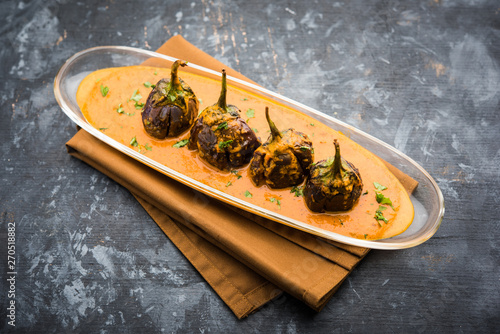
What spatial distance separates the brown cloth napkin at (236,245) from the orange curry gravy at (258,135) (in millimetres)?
128

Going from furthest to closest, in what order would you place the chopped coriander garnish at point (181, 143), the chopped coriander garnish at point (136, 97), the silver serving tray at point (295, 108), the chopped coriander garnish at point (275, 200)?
1. the chopped coriander garnish at point (136, 97)
2. the chopped coriander garnish at point (181, 143)
3. the chopped coriander garnish at point (275, 200)
4. the silver serving tray at point (295, 108)

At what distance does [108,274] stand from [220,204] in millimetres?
1015

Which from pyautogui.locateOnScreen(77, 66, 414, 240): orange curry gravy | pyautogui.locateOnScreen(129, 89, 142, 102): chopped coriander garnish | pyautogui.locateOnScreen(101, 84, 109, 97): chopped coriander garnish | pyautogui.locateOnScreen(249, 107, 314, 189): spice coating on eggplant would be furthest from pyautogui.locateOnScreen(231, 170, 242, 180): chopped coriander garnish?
pyautogui.locateOnScreen(101, 84, 109, 97): chopped coriander garnish

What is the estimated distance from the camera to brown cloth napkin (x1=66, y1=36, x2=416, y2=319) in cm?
279

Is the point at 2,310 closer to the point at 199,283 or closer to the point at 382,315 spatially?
the point at 199,283

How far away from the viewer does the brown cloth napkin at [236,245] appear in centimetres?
279

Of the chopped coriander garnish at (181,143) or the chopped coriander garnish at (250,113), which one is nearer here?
the chopped coriander garnish at (181,143)

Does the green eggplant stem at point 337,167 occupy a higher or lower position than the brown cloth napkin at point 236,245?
higher

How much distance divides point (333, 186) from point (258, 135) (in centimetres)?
84

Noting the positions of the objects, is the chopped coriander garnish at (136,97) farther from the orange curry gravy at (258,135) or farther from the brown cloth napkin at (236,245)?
the brown cloth napkin at (236,245)

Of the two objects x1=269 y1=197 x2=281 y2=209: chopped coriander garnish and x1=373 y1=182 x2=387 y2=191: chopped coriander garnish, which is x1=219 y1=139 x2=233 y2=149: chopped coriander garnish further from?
x1=373 y1=182 x2=387 y2=191: chopped coriander garnish

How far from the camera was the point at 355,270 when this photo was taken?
307 centimetres

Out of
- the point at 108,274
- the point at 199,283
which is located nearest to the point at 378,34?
the point at 199,283

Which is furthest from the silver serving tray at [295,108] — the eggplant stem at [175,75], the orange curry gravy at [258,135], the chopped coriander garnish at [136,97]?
the eggplant stem at [175,75]
